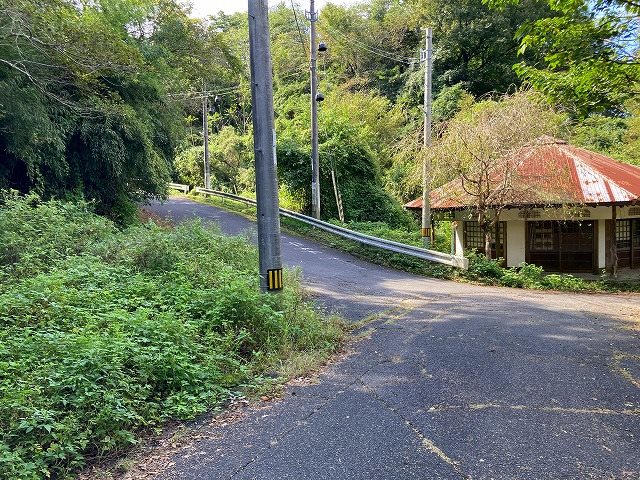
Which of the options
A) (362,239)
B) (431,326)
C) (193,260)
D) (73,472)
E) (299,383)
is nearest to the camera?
(73,472)

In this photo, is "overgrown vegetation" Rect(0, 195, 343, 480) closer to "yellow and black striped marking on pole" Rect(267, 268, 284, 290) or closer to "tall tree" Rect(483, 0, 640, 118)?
"yellow and black striped marking on pole" Rect(267, 268, 284, 290)

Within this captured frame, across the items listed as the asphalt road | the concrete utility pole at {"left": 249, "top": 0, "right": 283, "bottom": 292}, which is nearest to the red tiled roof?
the asphalt road

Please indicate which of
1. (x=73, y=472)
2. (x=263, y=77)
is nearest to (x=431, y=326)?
(x=263, y=77)

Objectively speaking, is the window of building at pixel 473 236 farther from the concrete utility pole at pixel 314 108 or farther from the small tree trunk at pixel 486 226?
the concrete utility pole at pixel 314 108

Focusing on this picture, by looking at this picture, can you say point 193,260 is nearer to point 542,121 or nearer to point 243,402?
point 243,402

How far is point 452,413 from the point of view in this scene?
4.40 m

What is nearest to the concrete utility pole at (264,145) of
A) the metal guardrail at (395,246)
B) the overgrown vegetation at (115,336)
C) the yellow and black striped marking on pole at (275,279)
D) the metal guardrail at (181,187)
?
the yellow and black striped marking on pole at (275,279)

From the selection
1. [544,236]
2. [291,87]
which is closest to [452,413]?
[544,236]

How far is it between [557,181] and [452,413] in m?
13.6

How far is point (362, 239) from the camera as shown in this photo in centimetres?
1747

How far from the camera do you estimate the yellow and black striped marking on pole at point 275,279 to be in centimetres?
715

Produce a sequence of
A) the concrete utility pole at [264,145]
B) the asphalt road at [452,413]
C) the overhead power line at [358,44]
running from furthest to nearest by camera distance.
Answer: the overhead power line at [358,44] < the concrete utility pole at [264,145] < the asphalt road at [452,413]

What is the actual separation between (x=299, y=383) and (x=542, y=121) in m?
13.1

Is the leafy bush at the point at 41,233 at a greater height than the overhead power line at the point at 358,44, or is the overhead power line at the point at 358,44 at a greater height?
the overhead power line at the point at 358,44
